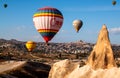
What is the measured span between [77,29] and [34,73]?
58.4 feet

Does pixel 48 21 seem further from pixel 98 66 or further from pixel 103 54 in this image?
pixel 98 66

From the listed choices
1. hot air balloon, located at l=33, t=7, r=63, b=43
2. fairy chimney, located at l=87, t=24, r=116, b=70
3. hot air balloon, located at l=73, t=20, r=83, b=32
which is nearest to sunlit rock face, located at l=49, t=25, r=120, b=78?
fairy chimney, located at l=87, t=24, r=116, b=70

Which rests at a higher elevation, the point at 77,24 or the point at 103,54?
the point at 77,24

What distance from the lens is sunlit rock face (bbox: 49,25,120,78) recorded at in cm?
4086

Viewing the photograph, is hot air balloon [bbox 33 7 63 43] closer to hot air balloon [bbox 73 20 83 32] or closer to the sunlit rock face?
hot air balloon [bbox 73 20 83 32]

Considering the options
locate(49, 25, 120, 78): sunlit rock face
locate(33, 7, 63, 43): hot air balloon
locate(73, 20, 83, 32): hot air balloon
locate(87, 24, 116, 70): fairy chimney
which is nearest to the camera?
locate(49, 25, 120, 78): sunlit rock face

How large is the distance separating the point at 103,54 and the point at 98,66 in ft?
6.55

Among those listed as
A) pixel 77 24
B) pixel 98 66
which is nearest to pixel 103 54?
pixel 98 66

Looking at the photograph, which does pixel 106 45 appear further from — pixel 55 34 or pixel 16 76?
pixel 16 76

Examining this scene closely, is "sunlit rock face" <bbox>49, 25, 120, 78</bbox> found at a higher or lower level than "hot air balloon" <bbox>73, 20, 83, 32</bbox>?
lower

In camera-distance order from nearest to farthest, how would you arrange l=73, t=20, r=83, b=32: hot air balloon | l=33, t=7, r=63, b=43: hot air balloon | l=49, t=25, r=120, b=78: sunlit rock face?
l=49, t=25, r=120, b=78: sunlit rock face
l=33, t=7, r=63, b=43: hot air balloon
l=73, t=20, r=83, b=32: hot air balloon

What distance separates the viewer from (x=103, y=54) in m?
43.9

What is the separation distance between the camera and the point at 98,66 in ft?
141

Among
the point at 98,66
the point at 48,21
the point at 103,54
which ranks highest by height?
the point at 48,21
